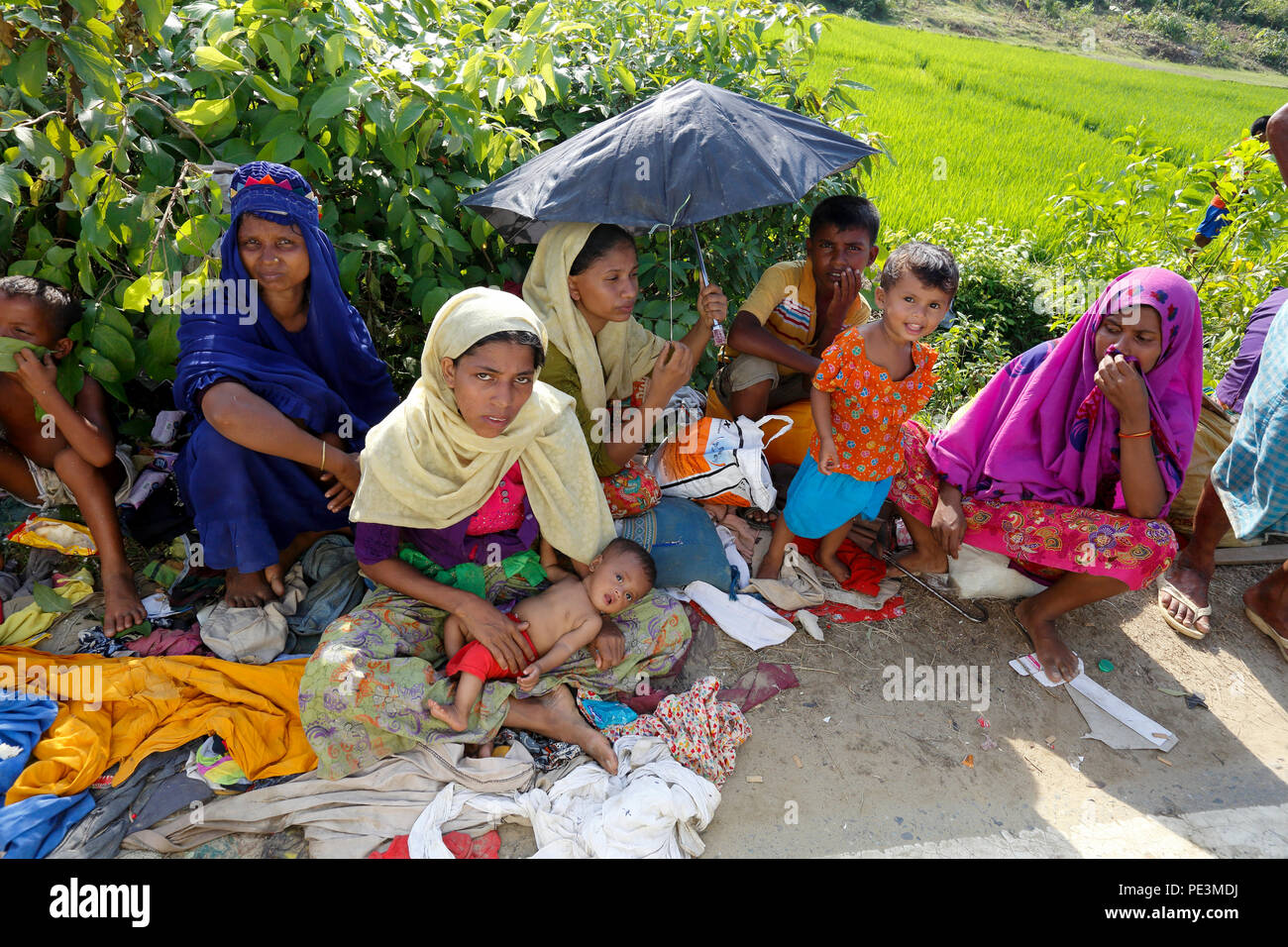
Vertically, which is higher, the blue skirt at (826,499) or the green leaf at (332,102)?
the green leaf at (332,102)

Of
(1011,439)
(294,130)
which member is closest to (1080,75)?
(1011,439)

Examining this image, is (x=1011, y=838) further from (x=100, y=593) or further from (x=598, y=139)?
(x=100, y=593)

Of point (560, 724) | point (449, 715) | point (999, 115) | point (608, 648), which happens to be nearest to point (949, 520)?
point (608, 648)

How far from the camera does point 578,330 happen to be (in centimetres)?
322

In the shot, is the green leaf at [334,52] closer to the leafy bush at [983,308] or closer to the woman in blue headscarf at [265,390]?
the woman in blue headscarf at [265,390]

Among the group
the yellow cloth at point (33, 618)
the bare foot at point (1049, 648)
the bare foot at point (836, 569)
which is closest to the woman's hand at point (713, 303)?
the bare foot at point (836, 569)

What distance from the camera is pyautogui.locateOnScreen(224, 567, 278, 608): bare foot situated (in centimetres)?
297

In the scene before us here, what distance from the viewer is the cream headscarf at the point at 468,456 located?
2.57 metres

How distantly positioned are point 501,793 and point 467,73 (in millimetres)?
2526

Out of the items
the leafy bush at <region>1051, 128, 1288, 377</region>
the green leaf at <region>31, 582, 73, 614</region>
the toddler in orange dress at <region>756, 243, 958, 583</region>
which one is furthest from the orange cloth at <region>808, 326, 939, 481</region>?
the green leaf at <region>31, 582, 73, 614</region>

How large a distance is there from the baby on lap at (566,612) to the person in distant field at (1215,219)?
4.26m

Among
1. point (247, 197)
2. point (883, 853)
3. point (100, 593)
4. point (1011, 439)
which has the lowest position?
point (883, 853)
